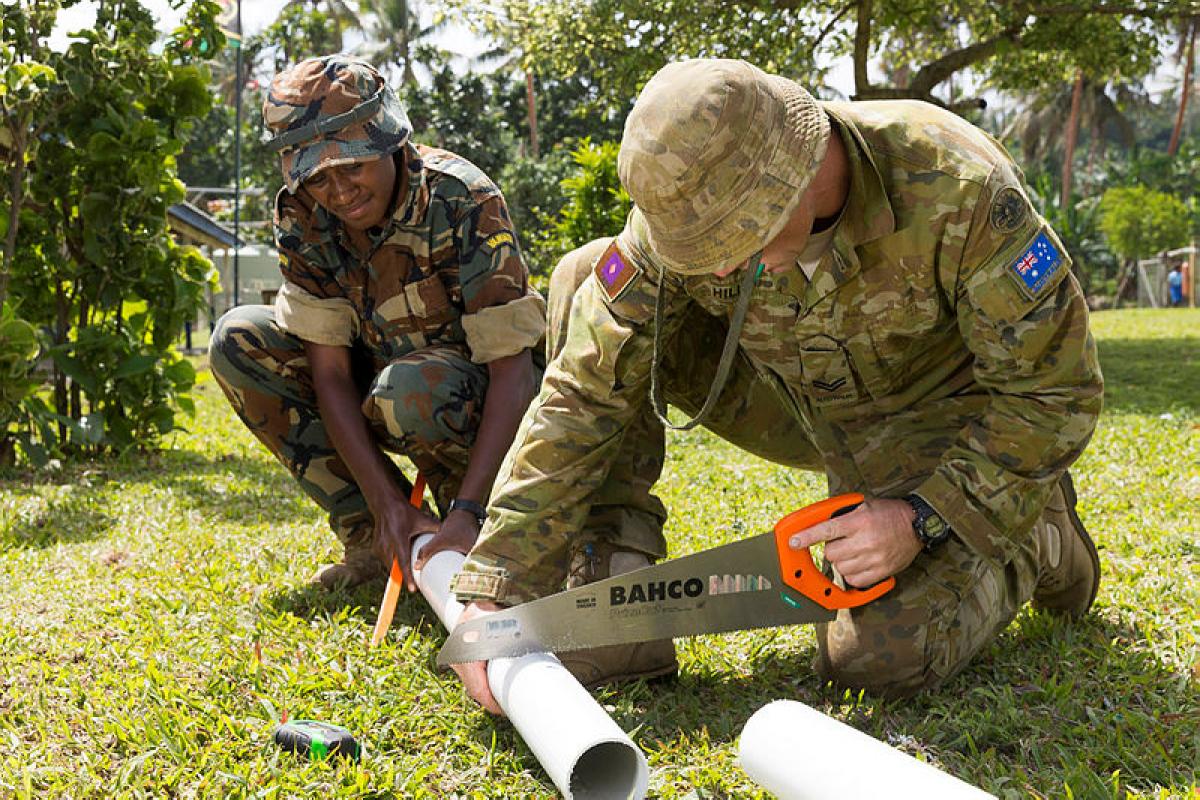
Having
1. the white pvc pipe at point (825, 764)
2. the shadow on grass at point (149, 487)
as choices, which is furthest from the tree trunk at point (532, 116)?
the white pvc pipe at point (825, 764)

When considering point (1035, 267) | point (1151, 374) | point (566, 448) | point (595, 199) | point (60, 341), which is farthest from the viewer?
point (595, 199)

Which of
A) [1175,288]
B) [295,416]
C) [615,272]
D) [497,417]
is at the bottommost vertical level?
[1175,288]

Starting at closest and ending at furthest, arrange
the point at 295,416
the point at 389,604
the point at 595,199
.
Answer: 1. the point at 389,604
2. the point at 295,416
3. the point at 595,199

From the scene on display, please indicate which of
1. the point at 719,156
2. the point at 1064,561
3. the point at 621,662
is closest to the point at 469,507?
the point at 621,662

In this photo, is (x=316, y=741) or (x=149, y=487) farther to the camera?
(x=149, y=487)

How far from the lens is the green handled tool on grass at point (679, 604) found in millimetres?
2541

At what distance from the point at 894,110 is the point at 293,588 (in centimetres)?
229

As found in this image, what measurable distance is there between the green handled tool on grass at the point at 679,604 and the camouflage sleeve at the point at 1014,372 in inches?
9.9

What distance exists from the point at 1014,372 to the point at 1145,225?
3182 centimetres

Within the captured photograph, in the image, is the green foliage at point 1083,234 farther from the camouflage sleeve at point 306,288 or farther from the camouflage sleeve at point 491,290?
the camouflage sleeve at point 306,288

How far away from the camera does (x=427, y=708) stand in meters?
2.66

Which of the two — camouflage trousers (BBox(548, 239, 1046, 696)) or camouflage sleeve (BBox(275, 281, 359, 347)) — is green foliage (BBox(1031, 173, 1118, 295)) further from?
camouflage sleeve (BBox(275, 281, 359, 347))

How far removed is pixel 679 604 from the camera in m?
2.64

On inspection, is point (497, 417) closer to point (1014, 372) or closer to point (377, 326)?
point (377, 326)
